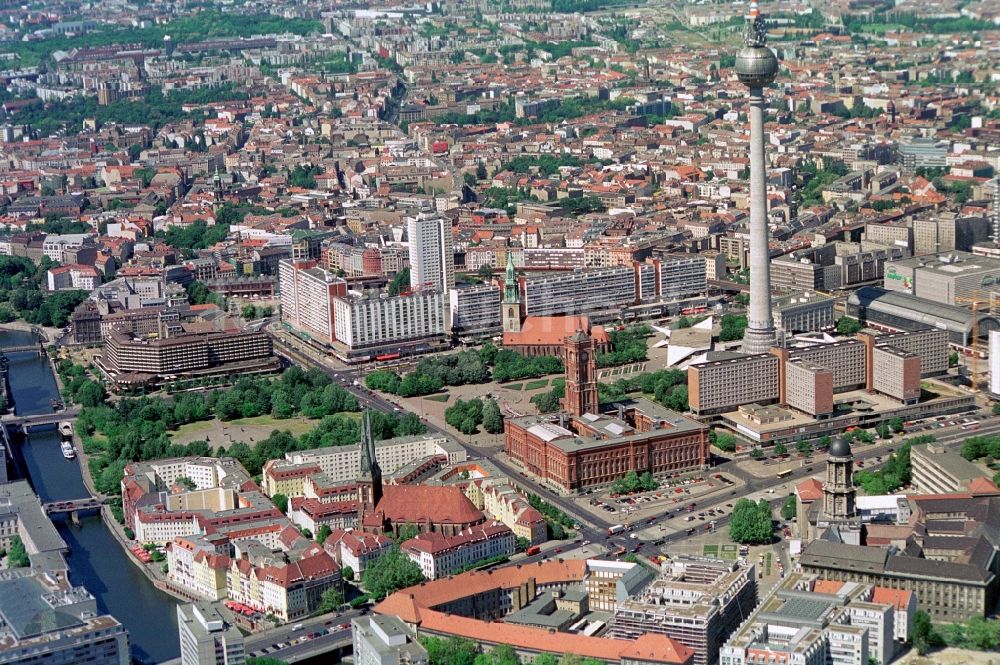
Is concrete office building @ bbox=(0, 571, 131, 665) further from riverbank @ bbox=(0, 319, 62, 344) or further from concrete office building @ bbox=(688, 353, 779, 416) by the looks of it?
riverbank @ bbox=(0, 319, 62, 344)

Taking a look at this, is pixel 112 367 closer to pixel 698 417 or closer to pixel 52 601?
pixel 698 417

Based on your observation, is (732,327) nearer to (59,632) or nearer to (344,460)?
(344,460)

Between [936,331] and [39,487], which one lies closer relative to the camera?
[39,487]

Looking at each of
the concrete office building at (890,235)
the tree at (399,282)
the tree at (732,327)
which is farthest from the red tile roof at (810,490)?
the concrete office building at (890,235)

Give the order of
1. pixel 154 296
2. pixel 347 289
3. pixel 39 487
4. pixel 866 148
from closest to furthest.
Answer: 1. pixel 39 487
2. pixel 347 289
3. pixel 154 296
4. pixel 866 148

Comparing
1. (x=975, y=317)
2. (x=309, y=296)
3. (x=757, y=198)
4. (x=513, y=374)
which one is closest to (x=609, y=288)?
(x=513, y=374)

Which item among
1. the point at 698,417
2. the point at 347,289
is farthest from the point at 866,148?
the point at 698,417

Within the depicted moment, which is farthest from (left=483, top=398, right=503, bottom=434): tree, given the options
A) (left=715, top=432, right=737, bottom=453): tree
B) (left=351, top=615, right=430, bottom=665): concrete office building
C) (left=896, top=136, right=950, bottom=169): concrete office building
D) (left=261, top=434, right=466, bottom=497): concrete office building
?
(left=896, top=136, right=950, bottom=169): concrete office building

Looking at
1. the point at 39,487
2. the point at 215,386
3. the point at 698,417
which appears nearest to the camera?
the point at 39,487
